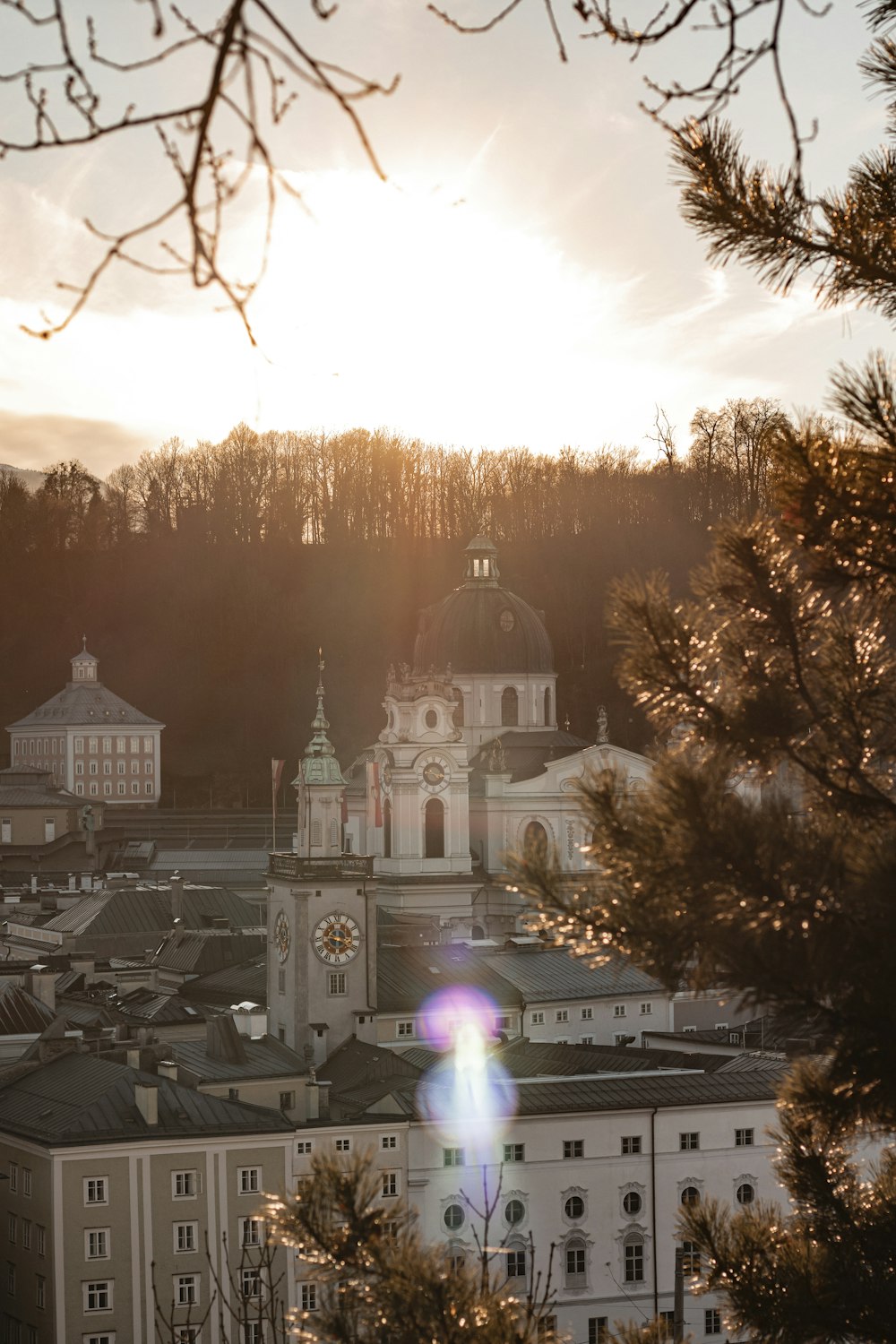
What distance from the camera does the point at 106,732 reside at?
285ft

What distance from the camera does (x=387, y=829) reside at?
6869cm

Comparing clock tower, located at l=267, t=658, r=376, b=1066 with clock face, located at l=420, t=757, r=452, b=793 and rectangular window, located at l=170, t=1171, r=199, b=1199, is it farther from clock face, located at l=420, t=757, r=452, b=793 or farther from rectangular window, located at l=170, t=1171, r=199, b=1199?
clock face, located at l=420, t=757, r=452, b=793

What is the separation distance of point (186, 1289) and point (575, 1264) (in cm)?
678

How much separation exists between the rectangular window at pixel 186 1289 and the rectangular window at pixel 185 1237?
446mm

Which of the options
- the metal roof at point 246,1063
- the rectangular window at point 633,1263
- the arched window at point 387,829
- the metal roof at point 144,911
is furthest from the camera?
the arched window at point 387,829

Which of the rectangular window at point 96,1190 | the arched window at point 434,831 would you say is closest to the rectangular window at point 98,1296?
the rectangular window at point 96,1190

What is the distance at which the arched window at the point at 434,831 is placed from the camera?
67.9 m

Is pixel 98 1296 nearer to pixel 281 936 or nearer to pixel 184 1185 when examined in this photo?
pixel 184 1185

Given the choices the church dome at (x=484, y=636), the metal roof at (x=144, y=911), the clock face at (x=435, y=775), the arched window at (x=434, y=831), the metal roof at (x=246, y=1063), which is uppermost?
the church dome at (x=484, y=636)

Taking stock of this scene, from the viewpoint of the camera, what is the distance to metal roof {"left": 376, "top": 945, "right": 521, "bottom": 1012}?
152 feet

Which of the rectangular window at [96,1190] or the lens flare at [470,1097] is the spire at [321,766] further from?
the rectangular window at [96,1190]

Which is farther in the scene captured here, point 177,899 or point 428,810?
point 428,810

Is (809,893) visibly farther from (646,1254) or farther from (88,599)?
(88,599)

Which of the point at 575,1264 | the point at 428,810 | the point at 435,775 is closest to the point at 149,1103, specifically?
the point at 575,1264
